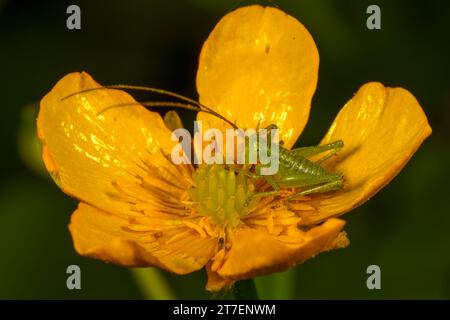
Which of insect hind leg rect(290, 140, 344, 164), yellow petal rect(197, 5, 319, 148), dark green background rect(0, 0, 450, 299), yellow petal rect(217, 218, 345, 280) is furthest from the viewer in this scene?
dark green background rect(0, 0, 450, 299)

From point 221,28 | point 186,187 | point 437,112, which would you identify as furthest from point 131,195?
point 437,112

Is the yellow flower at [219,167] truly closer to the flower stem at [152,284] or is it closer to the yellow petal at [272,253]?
the yellow petal at [272,253]

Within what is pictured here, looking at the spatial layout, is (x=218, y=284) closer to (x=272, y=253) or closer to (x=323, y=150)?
(x=272, y=253)

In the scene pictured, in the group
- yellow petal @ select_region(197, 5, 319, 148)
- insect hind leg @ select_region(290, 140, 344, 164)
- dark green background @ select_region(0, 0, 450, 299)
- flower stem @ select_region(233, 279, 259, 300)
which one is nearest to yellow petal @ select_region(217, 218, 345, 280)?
flower stem @ select_region(233, 279, 259, 300)

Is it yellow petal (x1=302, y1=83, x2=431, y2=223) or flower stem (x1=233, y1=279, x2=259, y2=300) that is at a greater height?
yellow petal (x1=302, y1=83, x2=431, y2=223)

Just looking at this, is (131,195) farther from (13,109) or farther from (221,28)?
(13,109)

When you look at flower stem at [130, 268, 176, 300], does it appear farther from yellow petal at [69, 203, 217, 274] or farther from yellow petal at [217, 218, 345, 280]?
yellow petal at [217, 218, 345, 280]

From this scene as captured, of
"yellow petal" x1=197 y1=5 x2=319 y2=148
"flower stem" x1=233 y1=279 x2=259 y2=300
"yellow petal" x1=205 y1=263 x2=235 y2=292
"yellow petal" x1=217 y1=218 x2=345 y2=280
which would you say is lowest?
"flower stem" x1=233 y1=279 x2=259 y2=300

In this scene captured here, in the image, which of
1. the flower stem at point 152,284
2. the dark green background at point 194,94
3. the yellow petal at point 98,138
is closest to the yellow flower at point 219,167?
the yellow petal at point 98,138

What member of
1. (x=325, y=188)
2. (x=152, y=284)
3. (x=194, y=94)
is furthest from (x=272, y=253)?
(x=194, y=94)
